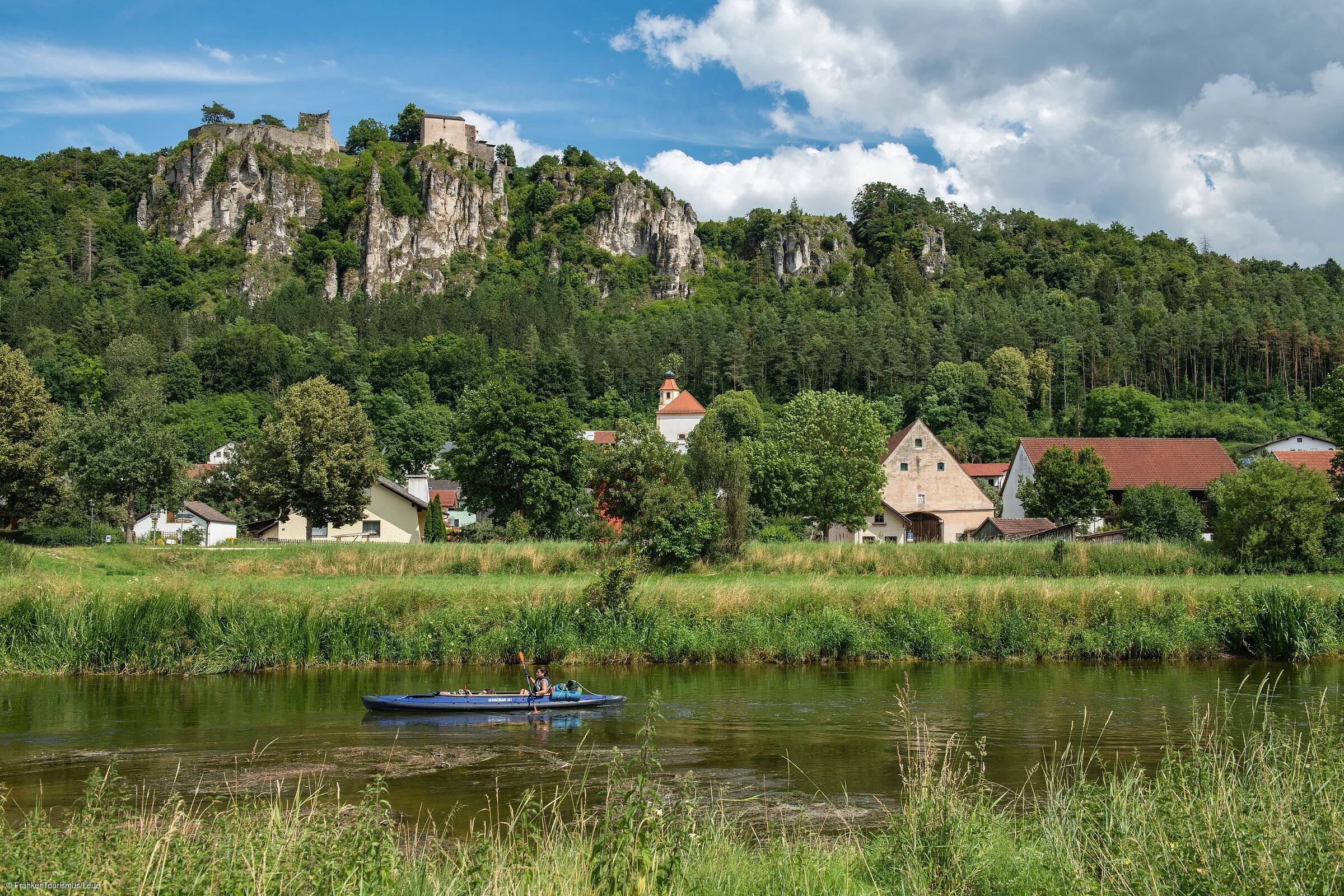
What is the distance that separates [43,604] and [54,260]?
572 ft

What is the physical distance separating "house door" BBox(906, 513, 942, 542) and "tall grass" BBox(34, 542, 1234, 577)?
2899 centimetres

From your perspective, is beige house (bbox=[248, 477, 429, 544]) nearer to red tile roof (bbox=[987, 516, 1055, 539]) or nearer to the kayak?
red tile roof (bbox=[987, 516, 1055, 539])

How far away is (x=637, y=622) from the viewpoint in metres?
27.7

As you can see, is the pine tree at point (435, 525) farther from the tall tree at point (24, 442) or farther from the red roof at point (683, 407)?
the red roof at point (683, 407)

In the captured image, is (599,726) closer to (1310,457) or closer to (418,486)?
(418,486)

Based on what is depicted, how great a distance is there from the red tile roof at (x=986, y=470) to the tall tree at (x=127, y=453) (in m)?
70.9

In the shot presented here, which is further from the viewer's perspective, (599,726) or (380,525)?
(380,525)

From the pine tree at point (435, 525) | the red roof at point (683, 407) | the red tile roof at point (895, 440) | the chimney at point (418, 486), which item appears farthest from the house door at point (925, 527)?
the red roof at point (683, 407)

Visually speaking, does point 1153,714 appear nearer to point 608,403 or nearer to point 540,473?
point 540,473

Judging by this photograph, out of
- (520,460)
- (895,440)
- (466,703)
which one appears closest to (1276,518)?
(466,703)

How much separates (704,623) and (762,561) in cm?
1131

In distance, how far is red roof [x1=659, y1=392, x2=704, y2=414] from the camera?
424 feet

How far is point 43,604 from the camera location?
24.9 metres

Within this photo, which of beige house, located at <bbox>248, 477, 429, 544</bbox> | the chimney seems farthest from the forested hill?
beige house, located at <bbox>248, 477, 429, 544</bbox>
